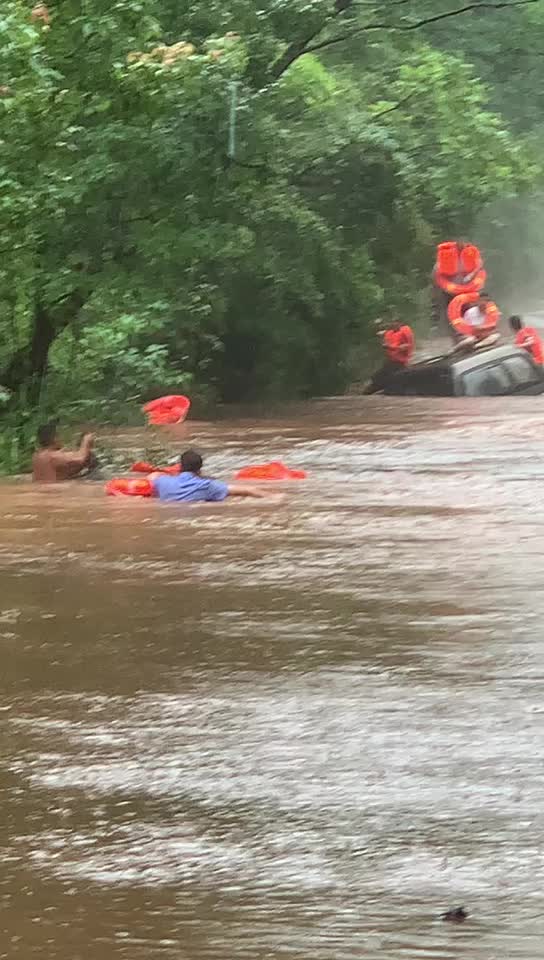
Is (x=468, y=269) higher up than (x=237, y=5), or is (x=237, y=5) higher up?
(x=237, y=5)

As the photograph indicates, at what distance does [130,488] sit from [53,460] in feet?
3.66

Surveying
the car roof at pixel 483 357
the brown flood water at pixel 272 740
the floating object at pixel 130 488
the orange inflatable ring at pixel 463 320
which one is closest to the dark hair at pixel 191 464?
the floating object at pixel 130 488

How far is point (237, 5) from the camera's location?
20062 mm

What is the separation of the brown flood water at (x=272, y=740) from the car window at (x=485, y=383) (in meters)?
15.0

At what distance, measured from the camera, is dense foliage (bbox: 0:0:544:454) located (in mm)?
16500

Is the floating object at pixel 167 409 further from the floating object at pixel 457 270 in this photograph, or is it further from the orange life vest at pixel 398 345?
the floating object at pixel 457 270

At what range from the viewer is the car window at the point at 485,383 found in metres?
28.0

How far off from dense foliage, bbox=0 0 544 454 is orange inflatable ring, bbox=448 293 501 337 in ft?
2.69

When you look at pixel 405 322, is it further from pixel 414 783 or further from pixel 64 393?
pixel 414 783

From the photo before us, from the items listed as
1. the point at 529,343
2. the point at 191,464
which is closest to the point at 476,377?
the point at 529,343

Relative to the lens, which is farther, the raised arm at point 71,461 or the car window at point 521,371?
the car window at point 521,371

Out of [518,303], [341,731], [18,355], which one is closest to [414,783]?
[341,731]

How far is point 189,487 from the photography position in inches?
578

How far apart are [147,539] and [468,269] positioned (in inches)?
901
